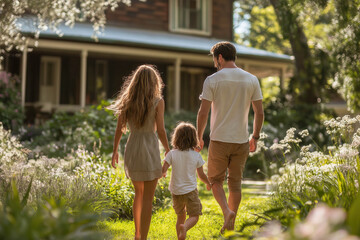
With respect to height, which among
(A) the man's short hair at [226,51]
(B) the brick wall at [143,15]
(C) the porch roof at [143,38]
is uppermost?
(B) the brick wall at [143,15]

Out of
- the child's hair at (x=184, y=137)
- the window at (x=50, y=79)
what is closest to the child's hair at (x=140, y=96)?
the child's hair at (x=184, y=137)

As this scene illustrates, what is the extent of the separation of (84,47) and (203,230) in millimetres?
10625

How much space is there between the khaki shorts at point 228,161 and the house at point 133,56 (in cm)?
1033

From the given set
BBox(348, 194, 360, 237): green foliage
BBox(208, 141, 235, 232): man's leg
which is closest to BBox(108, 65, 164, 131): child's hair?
BBox(208, 141, 235, 232): man's leg

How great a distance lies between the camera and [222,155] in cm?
541

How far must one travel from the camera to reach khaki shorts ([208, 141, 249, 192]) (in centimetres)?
541

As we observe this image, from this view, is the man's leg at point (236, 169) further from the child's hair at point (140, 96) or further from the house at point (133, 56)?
the house at point (133, 56)

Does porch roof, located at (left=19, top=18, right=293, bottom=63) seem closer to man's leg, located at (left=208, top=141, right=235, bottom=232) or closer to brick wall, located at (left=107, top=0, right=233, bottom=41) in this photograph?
brick wall, located at (left=107, top=0, right=233, bottom=41)

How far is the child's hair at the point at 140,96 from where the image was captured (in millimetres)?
5000

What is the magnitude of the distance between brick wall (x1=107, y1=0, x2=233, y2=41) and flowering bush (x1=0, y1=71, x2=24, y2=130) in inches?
243

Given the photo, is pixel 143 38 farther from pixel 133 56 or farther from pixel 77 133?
pixel 77 133

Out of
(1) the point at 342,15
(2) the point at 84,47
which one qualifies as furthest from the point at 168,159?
(2) the point at 84,47

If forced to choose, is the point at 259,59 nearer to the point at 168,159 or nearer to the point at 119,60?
the point at 119,60

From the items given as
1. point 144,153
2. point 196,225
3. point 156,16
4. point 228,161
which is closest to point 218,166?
point 228,161
